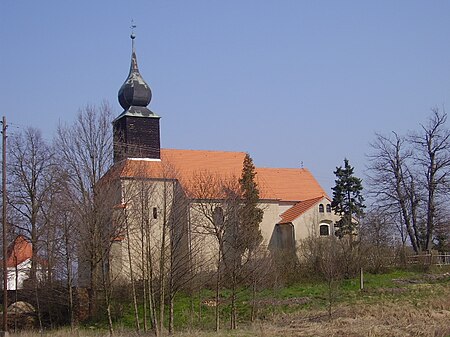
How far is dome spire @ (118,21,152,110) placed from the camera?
172 ft

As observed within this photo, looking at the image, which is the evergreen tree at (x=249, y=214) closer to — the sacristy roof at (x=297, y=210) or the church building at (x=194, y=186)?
the church building at (x=194, y=186)

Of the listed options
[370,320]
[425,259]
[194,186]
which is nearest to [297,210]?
[425,259]

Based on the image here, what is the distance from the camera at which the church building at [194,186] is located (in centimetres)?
3173

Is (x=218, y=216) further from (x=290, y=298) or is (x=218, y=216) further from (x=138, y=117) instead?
(x=138, y=117)

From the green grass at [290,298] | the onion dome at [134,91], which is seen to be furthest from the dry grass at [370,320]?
the onion dome at [134,91]

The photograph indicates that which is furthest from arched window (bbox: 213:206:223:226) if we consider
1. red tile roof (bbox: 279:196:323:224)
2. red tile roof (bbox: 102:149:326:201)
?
red tile roof (bbox: 279:196:323:224)

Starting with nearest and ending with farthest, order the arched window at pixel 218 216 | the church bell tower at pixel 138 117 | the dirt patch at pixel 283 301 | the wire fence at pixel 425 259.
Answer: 1. the arched window at pixel 218 216
2. the dirt patch at pixel 283 301
3. the wire fence at pixel 425 259
4. the church bell tower at pixel 138 117

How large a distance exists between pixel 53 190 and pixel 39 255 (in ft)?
13.6

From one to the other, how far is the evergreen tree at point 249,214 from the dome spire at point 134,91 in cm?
972

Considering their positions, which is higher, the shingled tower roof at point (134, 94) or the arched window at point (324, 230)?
the shingled tower roof at point (134, 94)

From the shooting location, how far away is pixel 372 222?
54.8m

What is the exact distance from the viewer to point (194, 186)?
36.8 meters

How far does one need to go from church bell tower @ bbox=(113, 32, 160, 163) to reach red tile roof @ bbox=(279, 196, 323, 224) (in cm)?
1130

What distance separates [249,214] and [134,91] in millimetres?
20248
